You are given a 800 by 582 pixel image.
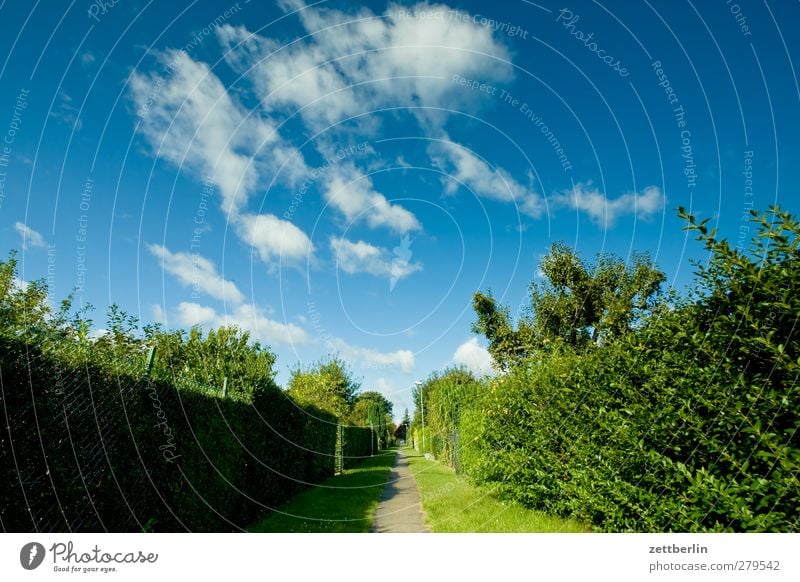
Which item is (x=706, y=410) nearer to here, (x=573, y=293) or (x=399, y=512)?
(x=399, y=512)

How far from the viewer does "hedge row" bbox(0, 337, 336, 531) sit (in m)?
4.45

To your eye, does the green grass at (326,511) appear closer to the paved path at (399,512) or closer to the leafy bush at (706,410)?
the paved path at (399,512)

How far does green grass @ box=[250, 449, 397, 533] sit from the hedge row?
975 millimetres

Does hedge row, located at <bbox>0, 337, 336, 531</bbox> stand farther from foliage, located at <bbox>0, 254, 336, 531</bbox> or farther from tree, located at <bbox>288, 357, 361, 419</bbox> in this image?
tree, located at <bbox>288, 357, 361, 419</bbox>

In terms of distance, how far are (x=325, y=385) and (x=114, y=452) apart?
98.3 feet

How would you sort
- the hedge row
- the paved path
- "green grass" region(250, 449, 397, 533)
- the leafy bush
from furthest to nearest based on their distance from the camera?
"green grass" region(250, 449, 397, 533), the paved path, the hedge row, the leafy bush

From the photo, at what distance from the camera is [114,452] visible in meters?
6.01

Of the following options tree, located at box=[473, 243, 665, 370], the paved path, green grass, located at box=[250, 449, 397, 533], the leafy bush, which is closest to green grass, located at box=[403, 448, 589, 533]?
the paved path

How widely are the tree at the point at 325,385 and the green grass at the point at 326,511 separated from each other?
11.8 metres

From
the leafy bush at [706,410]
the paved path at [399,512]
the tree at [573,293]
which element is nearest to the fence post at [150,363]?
the paved path at [399,512]

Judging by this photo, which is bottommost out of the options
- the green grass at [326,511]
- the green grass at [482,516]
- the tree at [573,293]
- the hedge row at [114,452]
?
the green grass at [326,511]

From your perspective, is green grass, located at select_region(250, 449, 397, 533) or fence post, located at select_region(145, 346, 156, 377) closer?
fence post, located at select_region(145, 346, 156, 377)

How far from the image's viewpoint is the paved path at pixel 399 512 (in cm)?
988
